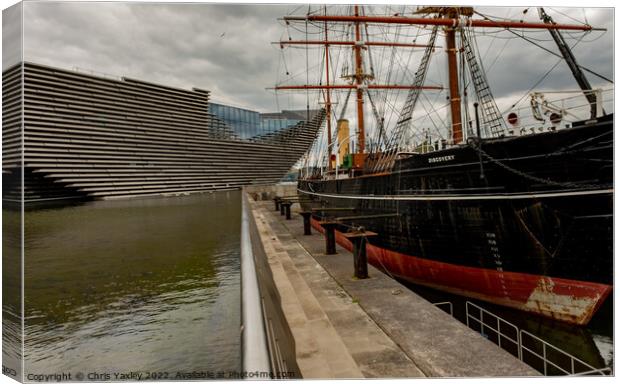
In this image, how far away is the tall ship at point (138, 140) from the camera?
2031 inches

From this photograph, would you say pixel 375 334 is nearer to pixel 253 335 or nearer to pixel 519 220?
pixel 253 335

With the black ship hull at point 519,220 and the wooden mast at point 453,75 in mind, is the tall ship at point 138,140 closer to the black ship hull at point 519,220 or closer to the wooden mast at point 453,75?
the wooden mast at point 453,75

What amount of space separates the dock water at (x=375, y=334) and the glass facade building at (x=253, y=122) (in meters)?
76.6

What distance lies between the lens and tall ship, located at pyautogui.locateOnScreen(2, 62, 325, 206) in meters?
51.6

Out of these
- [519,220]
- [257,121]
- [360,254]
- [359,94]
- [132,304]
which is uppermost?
[257,121]

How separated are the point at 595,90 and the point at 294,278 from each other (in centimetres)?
782

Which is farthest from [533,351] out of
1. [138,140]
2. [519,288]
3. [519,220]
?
[138,140]

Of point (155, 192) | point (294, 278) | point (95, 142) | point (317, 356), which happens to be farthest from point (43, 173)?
point (317, 356)

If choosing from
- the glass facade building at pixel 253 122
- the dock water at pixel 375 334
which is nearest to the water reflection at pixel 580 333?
the dock water at pixel 375 334

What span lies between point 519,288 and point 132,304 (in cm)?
1068

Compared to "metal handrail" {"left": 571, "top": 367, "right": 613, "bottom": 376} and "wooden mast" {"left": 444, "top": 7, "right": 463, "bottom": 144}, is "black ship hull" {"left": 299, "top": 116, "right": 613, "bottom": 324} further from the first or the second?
"wooden mast" {"left": 444, "top": 7, "right": 463, "bottom": 144}

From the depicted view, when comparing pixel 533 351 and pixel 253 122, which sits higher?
pixel 253 122

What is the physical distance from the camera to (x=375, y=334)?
19.3 ft

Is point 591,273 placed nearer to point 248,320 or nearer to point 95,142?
point 248,320
